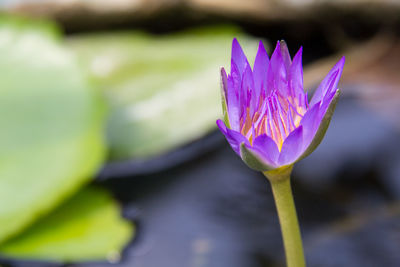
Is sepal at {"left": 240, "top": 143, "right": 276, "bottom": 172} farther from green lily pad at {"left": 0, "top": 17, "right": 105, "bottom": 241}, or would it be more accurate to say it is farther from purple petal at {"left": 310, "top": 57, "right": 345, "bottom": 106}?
green lily pad at {"left": 0, "top": 17, "right": 105, "bottom": 241}

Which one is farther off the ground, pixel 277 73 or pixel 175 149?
pixel 175 149

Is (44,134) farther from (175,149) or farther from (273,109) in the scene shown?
(273,109)

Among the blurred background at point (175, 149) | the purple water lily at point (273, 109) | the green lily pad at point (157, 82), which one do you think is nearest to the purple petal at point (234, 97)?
the purple water lily at point (273, 109)

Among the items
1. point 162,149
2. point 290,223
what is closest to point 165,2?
point 162,149

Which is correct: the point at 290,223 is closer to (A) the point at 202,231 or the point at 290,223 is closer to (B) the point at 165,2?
(A) the point at 202,231

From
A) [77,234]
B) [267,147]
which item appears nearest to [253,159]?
[267,147]

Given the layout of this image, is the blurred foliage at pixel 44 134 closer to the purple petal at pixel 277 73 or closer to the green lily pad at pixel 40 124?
the green lily pad at pixel 40 124

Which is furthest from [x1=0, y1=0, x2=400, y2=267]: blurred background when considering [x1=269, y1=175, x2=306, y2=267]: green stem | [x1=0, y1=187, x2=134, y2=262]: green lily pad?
[x1=269, y1=175, x2=306, y2=267]: green stem
